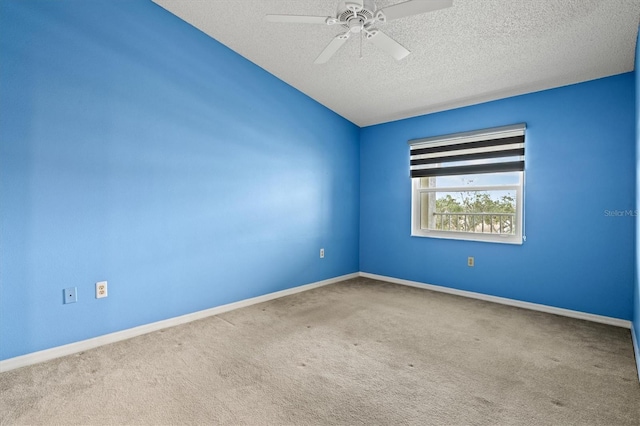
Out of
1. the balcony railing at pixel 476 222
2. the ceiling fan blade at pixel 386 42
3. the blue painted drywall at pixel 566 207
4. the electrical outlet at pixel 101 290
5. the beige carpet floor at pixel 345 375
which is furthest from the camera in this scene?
the balcony railing at pixel 476 222

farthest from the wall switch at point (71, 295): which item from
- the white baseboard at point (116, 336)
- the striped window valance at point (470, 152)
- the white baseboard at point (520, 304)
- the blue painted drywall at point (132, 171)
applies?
the striped window valance at point (470, 152)

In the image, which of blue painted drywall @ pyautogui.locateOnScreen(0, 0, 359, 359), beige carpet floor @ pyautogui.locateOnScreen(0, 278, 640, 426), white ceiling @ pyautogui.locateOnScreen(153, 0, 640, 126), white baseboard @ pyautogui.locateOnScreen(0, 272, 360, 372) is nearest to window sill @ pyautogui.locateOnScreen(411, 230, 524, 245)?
beige carpet floor @ pyautogui.locateOnScreen(0, 278, 640, 426)

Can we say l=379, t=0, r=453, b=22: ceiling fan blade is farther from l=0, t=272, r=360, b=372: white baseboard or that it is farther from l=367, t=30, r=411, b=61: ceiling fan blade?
l=0, t=272, r=360, b=372: white baseboard

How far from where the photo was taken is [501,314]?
325cm

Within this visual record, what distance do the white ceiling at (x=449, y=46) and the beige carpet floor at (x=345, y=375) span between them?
237 cm

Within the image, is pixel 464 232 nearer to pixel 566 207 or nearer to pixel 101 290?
pixel 566 207

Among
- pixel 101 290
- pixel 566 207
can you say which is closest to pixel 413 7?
pixel 566 207

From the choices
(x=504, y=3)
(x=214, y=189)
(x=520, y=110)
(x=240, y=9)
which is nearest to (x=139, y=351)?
(x=214, y=189)

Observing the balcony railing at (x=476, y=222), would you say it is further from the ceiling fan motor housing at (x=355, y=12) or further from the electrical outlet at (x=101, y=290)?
the electrical outlet at (x=101, y=290)

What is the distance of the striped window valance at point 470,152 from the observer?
11.6 ft

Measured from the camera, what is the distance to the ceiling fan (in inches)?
71.3

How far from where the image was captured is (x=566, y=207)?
10.5ft

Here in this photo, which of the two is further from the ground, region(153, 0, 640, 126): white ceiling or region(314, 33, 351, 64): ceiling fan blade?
region(153, 0, 640, 126): white ceiling

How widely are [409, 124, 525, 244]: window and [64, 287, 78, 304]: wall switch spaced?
3.72 metres
